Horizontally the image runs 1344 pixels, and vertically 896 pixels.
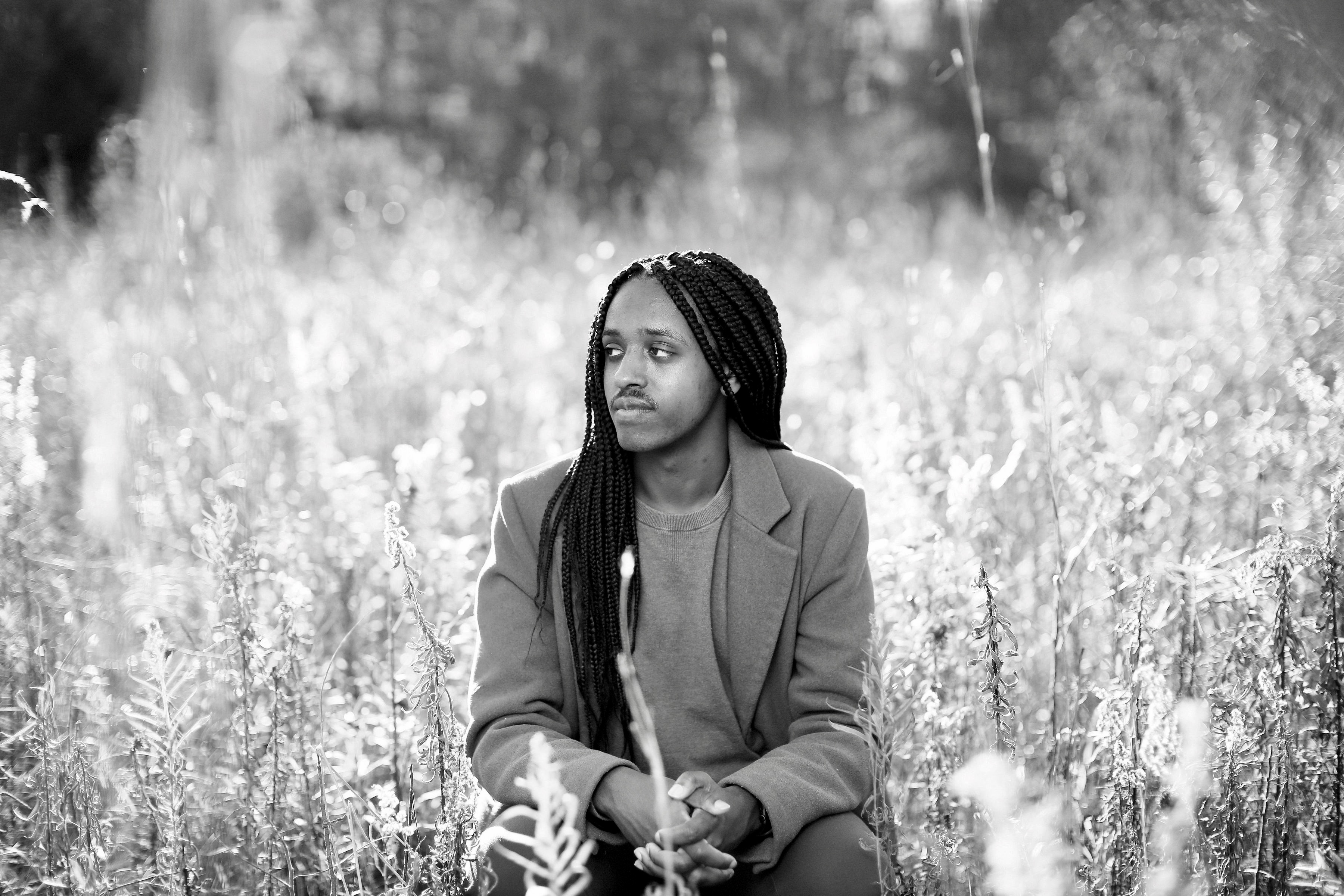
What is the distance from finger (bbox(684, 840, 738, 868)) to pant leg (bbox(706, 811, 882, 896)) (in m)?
0.19

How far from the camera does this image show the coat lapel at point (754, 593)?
87.5 inches

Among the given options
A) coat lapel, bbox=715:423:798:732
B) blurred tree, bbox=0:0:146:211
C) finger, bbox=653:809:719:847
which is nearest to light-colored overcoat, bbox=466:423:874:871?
coat lapel, bbox=715:423:798:732

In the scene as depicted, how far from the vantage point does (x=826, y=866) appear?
2014 mm

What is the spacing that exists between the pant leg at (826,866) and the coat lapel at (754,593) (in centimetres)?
28

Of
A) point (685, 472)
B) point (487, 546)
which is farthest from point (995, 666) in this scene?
point (487, 546)

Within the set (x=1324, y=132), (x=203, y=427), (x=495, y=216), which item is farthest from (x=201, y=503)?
(x=495, y=216)

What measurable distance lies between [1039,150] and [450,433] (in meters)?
19.6

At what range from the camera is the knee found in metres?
2.01

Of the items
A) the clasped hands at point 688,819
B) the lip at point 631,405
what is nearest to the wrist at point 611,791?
the clasped hands at point 688,819

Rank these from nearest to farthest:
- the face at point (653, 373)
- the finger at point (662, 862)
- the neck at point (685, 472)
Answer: the finger at point (662, 862), the face at point (653, 373), the neck at point (685, 472)

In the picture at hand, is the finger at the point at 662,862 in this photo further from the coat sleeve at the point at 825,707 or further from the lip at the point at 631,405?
the lip at the point at 631,405

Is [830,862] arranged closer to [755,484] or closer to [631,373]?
[755,484]

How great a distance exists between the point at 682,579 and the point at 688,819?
0.49 m

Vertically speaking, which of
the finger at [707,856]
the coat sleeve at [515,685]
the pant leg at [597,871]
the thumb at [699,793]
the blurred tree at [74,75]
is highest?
the blurred tree at [74,75]
